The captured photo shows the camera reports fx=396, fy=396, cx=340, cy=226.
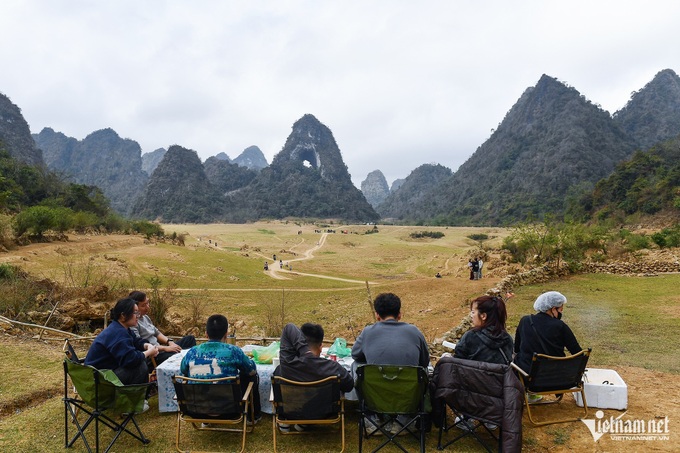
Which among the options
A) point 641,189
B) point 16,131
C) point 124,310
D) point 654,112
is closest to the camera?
point 124,310

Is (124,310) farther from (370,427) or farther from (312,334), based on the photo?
(370,427)

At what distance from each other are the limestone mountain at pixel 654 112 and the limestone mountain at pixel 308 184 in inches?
2724

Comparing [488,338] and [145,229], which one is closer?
[488,338]

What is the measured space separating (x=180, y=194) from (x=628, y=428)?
10801 cm

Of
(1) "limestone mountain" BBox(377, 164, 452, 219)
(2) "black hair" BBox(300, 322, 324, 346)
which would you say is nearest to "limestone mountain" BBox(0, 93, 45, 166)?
(2) "black hair" BBox(300, 322, 324, 346)

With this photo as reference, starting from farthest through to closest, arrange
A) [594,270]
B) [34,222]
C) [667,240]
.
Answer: [34,222]
[667,240]
[594,270]

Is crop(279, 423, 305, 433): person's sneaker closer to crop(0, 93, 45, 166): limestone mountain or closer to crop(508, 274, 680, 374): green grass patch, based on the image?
crop(508, 274, 680, 374): green grass patch

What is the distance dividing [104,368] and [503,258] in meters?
20.5

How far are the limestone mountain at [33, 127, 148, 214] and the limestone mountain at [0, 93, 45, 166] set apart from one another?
59.6m

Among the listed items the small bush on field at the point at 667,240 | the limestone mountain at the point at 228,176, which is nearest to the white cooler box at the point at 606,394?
the small bush on field at the point at 667,240

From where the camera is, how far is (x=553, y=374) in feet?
12.2

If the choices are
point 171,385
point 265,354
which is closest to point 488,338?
point 265,354

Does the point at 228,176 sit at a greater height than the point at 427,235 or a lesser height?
greater

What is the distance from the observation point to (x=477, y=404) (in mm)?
3369
